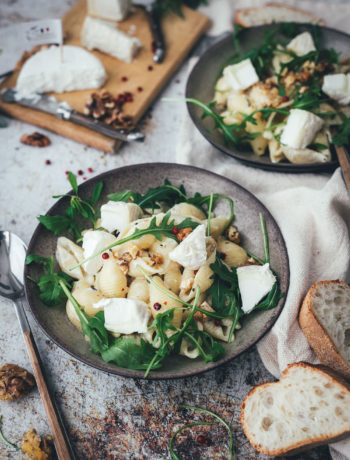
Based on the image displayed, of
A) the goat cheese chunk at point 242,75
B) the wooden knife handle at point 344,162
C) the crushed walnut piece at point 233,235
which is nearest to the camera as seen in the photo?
the crushed walnut piece at point 233,235

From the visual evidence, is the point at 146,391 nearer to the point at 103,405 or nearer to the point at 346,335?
the point at 103,405

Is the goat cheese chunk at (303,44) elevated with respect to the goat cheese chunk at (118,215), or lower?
elevated

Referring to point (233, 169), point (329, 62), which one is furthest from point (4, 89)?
point (329, 62)

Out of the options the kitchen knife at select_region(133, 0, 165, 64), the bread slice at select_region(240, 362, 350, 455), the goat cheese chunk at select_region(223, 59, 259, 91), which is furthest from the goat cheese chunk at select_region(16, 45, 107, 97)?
the bread slice at select_region(240, 362, 350, 455)

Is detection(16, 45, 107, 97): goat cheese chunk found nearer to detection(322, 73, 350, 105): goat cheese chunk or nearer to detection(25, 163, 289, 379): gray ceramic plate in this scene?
detection(25, 163, 289, 379): gray ceramic plate

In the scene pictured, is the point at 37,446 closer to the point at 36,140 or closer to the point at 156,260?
the point at 156,260

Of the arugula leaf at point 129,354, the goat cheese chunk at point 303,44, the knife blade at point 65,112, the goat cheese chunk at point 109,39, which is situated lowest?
the arugula leaf at point 129,354

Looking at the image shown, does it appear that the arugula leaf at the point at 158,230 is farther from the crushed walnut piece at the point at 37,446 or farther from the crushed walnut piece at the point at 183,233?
the crushed walnut piece at the point at 37,446

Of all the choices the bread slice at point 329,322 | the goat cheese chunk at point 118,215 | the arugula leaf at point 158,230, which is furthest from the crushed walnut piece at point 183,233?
the bread slice at point 329,322
